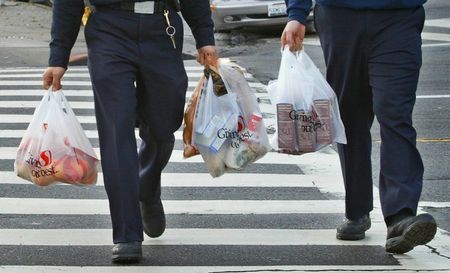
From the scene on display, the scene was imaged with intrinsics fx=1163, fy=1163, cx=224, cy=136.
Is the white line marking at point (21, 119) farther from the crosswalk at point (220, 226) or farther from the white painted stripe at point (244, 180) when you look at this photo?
the white painted stripe at point (244, 180)

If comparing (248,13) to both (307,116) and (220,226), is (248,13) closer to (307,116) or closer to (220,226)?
(220,226)

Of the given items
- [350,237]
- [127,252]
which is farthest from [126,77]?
[350,237]

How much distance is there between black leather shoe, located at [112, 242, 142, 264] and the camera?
561 centimetres

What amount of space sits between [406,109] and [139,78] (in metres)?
1.31

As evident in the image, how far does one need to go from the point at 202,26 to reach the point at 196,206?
Answer: 1.65m

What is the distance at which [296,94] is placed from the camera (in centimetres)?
584

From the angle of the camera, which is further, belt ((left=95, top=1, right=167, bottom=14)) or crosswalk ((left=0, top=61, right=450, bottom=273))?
crosswalk ((left=0, top=61, right=450, bottom=273))

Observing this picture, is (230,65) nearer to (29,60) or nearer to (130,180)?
(130,180)

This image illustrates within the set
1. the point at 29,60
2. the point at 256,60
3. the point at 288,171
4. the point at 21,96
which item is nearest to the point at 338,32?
the point at 288,171

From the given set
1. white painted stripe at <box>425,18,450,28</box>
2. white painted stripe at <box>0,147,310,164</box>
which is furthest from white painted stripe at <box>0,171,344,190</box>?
white painted stripe at <box>425,18,450,28</box>

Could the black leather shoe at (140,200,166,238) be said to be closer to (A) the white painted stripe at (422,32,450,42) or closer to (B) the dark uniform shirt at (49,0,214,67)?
(B) the dark uniform shirt at (49,0,214,67)

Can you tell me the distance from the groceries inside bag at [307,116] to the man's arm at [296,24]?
0.63 ft

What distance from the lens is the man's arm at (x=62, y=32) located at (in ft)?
18.5

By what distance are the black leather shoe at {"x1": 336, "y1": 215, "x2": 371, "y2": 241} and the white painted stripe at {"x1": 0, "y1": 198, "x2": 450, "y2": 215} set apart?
2.60 feet
